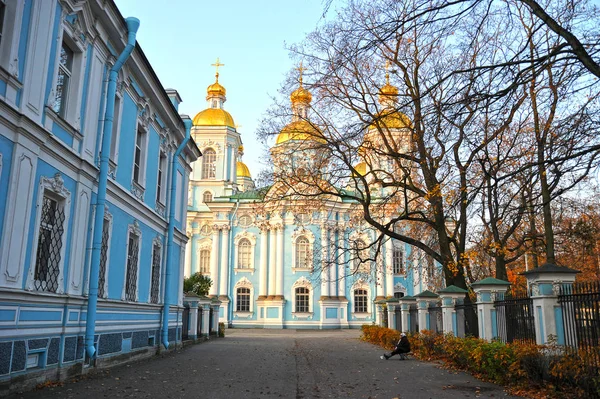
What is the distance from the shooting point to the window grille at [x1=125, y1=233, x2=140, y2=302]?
42.6 feet

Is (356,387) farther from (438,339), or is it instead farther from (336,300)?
(336,300)

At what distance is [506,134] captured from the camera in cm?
1758

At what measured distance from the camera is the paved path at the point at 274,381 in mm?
Answer: 8406

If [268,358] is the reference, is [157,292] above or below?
above

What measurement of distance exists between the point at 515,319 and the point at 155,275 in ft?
32.0

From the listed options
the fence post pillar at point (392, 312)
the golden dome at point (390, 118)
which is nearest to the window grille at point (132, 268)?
the golden dome at point (390, 118)

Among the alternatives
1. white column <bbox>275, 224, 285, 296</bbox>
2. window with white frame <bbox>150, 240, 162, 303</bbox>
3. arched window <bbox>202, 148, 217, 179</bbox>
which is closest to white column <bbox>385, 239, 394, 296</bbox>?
white column <bbox>275, 224, 285, 296</bbox>

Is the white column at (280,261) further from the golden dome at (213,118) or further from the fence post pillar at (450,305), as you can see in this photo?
the fence post pillar at (450,305)

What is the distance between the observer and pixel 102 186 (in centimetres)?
1052

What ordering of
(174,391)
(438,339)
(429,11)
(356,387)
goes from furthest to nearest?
(438,339)
(356,387)
(174,391)
(429,11)

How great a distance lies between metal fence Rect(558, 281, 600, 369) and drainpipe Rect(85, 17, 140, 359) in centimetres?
821

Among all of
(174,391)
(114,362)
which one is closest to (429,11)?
(174,391)

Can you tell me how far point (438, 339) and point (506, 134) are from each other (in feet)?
24.2

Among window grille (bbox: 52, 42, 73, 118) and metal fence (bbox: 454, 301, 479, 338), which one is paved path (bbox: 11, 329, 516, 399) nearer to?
metal fence (bbox: 454, 301, 479, 338)
